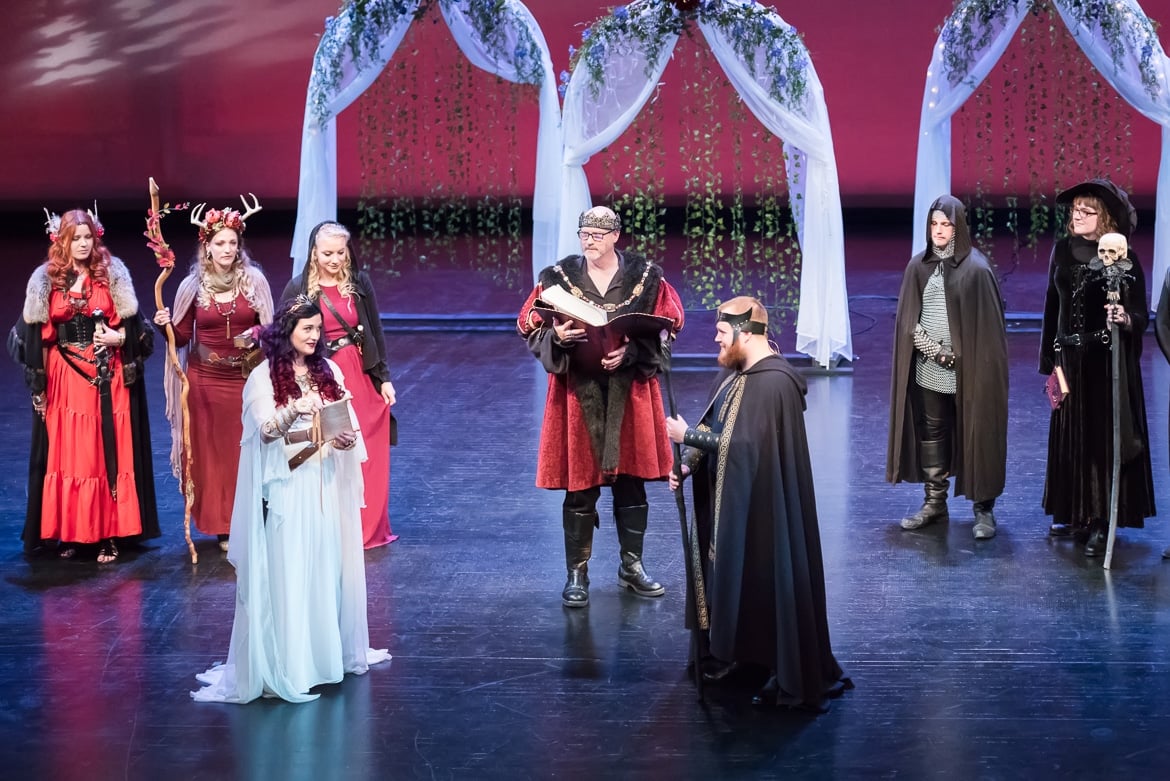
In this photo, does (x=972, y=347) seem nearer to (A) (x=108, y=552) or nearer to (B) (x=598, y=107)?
(A) (x=108, y=552)

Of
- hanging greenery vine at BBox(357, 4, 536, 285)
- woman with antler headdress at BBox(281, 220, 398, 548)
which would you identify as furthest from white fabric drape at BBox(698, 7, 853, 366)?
woman with antler headdress at BBox(281, 220, 398, 548)

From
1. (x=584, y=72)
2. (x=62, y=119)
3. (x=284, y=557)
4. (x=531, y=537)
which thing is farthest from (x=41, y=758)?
(x=62, y=119)

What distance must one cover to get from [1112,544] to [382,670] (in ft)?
9.34

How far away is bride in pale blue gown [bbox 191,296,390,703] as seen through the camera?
4348 mm

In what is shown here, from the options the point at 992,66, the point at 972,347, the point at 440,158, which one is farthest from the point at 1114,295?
the point at 440,158

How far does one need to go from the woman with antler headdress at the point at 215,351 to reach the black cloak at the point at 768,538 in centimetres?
224

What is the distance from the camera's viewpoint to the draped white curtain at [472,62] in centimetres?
972

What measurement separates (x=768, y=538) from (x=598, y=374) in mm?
1084

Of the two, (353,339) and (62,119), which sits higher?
(62,119)

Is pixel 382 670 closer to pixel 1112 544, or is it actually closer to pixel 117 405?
pixel 117 405

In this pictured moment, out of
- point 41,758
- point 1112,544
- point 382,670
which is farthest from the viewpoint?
point 1112,544

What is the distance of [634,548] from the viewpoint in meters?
5.32

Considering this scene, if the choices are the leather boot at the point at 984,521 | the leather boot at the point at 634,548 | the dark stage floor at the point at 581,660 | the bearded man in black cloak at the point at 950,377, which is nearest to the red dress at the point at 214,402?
the dark stage floor at the point at 581,660

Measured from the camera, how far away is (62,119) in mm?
15844
